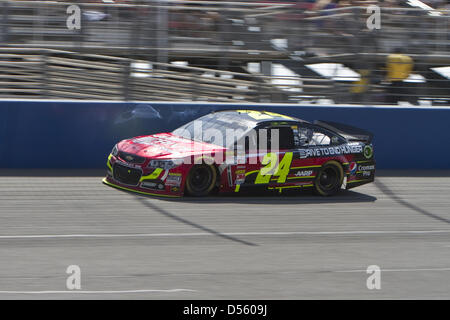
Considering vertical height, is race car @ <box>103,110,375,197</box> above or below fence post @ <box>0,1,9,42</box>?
below

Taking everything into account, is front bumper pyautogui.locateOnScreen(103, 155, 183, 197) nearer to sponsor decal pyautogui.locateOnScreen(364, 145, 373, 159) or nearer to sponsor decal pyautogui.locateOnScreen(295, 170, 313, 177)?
sponsor decal pyautogui.locateOnScreen(295, 170, 313, 177)

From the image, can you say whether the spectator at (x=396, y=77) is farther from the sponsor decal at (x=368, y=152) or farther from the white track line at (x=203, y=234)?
the white track line at (x=203, y=234)

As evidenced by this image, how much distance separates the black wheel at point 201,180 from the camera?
428 inches

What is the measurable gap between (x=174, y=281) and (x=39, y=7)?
9.29 meters

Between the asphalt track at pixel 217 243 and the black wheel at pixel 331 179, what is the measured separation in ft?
0.96

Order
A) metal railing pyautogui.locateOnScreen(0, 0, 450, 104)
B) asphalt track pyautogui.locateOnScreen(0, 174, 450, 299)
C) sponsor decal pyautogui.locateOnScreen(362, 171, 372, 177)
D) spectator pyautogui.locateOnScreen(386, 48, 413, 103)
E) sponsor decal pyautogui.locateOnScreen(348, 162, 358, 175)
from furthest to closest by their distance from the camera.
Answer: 1. spectator pyautogui.locateOnScreen(386, 48, 413, 103)
2. metal railing pyautogui.locateOnScreen(0, 0, 450, 104)
3. sponsor decal pyautogui.locateOnScreen(362, 171, 372, 177)
4. sponsor decal pyautogui.locateOnScreen(348, 162, 358, 175)
5. asphalt track pyautogui.locateOnScreen(0, 174, 450, 299)

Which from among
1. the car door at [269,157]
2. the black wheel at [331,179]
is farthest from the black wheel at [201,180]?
the black wheel at [331,179]

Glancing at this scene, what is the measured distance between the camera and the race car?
1073 cm

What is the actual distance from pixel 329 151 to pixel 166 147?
2.58 meters

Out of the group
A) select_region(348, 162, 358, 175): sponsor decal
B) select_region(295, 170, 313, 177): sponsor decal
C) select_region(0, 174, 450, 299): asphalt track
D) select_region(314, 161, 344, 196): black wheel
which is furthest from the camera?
select_region(348, 162, 358, 175): sponsor decal

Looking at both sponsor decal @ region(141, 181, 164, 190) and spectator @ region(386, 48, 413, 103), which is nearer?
sponsor decal @ region(141, 181, 164, 190)

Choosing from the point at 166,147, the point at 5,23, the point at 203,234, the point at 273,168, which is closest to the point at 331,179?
the point at 273,168

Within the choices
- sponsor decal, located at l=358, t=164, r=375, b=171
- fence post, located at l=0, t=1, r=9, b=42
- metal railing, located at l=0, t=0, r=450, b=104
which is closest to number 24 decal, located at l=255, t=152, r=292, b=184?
sponsor decal, located at l=358, t=164, r=375, b=171

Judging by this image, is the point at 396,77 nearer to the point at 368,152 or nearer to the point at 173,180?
the point at 368,152
